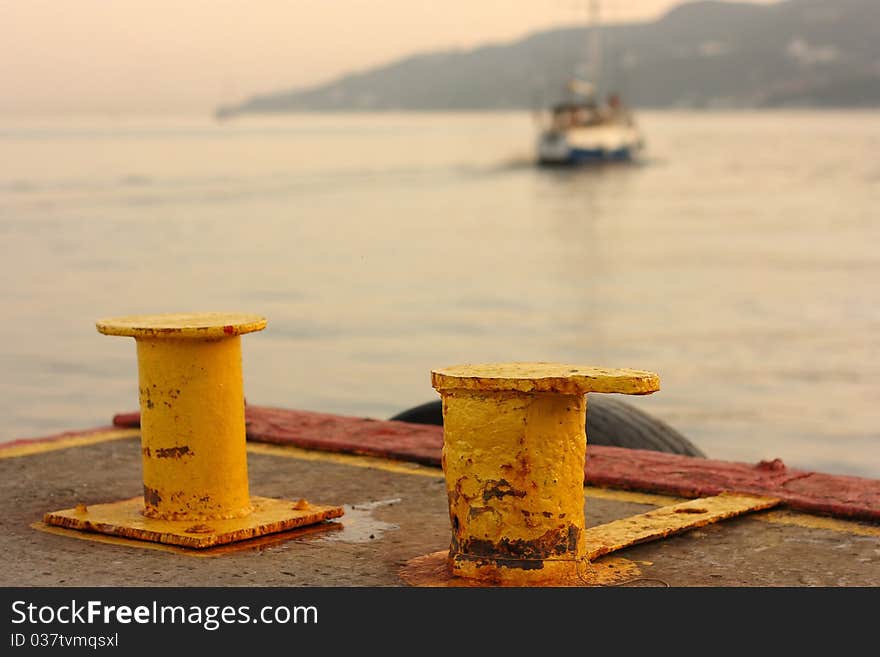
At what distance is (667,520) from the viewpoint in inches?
216

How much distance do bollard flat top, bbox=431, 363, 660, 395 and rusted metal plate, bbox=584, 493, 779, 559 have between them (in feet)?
2.37

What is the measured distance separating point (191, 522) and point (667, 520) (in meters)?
1.73

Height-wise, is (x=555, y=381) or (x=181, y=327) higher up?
(x=181, y=327)

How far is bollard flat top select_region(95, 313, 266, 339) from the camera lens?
5227mm

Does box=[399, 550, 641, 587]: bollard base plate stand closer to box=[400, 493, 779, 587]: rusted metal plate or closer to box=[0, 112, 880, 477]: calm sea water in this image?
box=[400, 493, 779, 587]: rusted metal plate

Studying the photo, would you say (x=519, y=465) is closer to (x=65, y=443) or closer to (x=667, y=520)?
(x=667, y=520)

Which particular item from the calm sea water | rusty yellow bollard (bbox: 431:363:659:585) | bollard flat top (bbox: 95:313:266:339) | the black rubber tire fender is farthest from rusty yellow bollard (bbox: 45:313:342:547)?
the calm sea water

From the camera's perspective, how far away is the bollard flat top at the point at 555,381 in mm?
4426

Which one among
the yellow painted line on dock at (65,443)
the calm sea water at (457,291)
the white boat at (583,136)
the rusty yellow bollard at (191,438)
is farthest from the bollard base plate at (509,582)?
the white boat at (583,136)

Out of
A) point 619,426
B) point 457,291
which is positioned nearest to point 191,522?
point 619,426

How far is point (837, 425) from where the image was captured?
1486 cm

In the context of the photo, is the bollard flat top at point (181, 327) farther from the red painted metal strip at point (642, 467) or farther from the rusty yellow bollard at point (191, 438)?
the red painted metal strip at point (642, 467)

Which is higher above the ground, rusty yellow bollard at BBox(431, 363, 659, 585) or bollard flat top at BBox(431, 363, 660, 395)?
bollard flat top at BBox(431, 363, 660, 395)

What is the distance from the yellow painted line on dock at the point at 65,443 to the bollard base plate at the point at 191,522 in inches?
53.1
